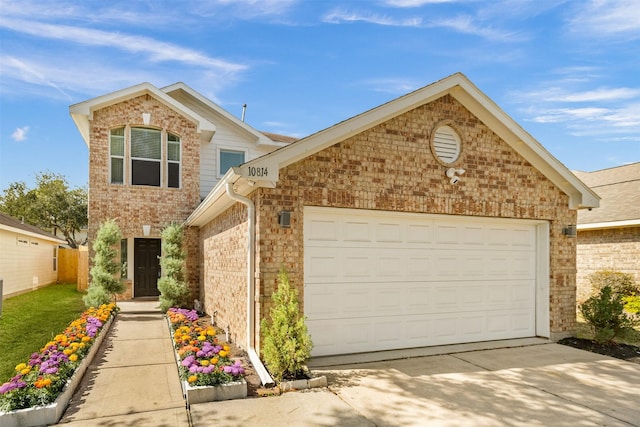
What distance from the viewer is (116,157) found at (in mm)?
13633

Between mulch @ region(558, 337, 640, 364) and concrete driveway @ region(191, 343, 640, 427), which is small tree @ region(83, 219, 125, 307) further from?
mulch @ region(558, 337, 640, 364)

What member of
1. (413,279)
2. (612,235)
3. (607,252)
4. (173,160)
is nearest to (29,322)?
(173,160)

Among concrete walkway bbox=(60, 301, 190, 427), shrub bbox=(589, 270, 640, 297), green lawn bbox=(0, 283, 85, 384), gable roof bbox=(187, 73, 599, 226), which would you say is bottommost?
green lawn bbox=(0, 283, 85, 384)

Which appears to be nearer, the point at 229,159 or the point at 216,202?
the point at 216,202

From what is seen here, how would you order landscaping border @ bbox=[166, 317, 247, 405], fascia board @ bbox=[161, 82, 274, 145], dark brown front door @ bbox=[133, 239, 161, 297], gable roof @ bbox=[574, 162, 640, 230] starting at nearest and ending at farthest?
landscaping border @ bbox=[166, 317, 247, 405]
gable roof @ bbox=[574, 162, 640, 230]
dark brown front door @ bbox=[133, 239, 161, 297]
fascia board @ bbox=[161, 82, 274, 145]

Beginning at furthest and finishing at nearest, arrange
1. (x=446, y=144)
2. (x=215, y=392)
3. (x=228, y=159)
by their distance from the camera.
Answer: (x=228, y=159)
(x=446, y=144)
(x=215, y=392)

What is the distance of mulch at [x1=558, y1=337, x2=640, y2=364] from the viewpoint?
25.1 ft

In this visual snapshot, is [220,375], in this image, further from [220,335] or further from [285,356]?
[220,335]

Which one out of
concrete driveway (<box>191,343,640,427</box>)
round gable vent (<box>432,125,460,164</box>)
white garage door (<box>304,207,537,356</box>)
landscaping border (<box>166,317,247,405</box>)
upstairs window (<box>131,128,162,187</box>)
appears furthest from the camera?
upstairs window (<box>131,128,162,187</box>)

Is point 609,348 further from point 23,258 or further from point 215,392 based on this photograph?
point 23,258

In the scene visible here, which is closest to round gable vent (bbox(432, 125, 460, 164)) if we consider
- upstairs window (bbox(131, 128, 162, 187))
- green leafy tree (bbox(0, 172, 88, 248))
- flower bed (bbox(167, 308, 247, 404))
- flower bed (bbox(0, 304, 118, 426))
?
flower bed (bbox(167, 308, 247, 404))

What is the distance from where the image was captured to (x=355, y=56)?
1138cm

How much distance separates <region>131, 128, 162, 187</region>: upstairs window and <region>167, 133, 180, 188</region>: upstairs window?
296mm

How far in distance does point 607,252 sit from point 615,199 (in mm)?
2485
